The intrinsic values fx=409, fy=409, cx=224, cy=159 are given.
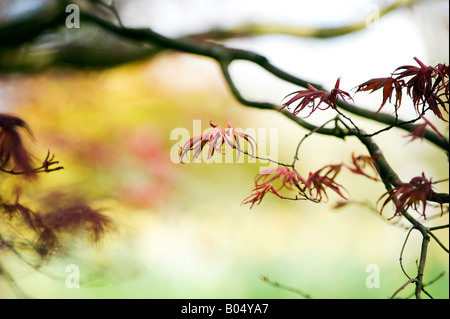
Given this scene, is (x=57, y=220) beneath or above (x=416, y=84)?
beneath

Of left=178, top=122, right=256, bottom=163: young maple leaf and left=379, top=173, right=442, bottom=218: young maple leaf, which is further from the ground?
left=178, top=122, right=256, bottom=163: young maple leaf

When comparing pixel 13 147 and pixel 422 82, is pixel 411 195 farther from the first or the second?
pixel 13 147

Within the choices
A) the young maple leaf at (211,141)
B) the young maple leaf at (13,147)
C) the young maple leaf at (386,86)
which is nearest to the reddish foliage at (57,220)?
the young maple leaf at (13,147)

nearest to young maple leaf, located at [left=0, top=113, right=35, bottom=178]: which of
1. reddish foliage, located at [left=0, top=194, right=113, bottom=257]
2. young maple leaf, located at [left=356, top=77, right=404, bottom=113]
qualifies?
reddish foliage, located at [left=0, top=194, right=113, bottom=257]

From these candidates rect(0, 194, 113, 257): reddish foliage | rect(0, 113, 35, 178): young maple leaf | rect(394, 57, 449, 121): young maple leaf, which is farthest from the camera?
rect(0, 194, 113, 257): reddish foliage

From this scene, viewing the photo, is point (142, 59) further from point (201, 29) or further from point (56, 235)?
point (56, 235)

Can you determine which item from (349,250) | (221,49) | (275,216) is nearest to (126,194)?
(275,216)

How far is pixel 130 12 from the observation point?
2619mm

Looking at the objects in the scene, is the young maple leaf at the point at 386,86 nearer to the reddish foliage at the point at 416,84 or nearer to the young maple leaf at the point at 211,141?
the reddish foliage at the point at 416,84

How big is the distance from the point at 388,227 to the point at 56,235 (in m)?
3.24

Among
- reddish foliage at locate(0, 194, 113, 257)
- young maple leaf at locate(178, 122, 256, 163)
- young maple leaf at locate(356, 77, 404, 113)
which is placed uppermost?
young maple leaf at locate(356, 77, 404, 113)

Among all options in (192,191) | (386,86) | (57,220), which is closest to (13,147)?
(57,220)

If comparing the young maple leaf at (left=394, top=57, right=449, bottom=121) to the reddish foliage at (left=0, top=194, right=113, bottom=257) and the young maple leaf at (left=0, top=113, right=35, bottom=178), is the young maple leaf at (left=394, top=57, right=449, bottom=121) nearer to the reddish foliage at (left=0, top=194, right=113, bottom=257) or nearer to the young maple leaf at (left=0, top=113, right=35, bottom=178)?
the young maple leaf at (left=0, top=113, right=35, bottom=178)

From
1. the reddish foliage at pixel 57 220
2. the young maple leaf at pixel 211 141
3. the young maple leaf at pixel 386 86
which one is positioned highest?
the young maple leaf at pixel 386 86
